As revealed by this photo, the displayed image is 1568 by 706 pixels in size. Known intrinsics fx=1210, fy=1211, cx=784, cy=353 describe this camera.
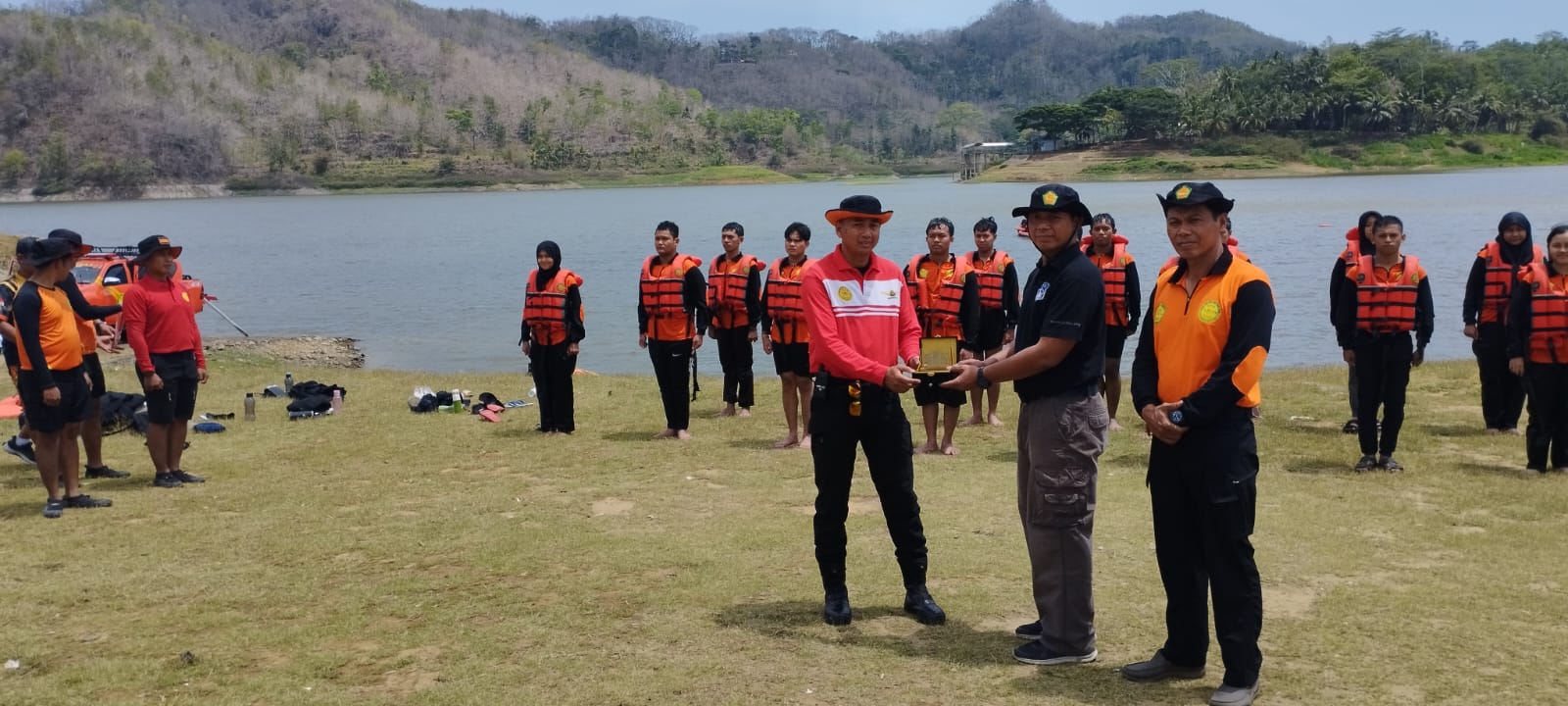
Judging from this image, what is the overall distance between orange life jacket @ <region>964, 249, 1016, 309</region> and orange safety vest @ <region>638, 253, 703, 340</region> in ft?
9.26

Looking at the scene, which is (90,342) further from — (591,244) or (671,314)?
(591,244)

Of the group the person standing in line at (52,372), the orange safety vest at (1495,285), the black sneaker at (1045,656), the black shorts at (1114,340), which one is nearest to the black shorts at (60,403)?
the person standing in line at (52,372)

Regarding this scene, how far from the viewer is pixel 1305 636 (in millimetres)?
5953

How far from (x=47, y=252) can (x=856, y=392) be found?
6.45 metres

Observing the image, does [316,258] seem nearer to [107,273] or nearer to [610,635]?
[107,273]

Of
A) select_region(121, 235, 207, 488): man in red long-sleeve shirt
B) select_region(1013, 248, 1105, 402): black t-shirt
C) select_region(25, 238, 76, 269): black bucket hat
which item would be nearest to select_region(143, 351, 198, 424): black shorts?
select_region(121, 235, 207, 488): man in red long-sleeve shirt

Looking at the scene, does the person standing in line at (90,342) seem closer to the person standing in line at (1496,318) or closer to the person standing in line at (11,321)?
the person standing in line at (11,321)

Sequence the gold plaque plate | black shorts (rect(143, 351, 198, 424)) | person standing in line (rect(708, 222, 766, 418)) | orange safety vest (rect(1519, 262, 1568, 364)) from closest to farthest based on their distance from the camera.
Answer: the gold plaque plate → orange safety vest (rect(1519, 262, 1568, 364)) → black shorts (rect(143, 351, 198, 424)) → person standing in line (rect(708, 222, 766, 418))

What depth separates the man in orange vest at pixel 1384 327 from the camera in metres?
9.95

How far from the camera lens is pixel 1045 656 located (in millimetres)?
5594

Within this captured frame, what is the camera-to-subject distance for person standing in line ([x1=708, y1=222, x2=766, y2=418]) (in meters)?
13.1

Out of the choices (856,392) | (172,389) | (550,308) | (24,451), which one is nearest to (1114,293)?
(550,308)

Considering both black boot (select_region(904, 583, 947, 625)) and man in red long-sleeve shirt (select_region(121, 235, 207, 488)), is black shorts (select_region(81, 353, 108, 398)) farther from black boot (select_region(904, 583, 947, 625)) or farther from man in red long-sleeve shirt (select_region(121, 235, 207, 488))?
black boot (select_region(904, 583, 947, 625))

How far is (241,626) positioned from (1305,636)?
549 cm
